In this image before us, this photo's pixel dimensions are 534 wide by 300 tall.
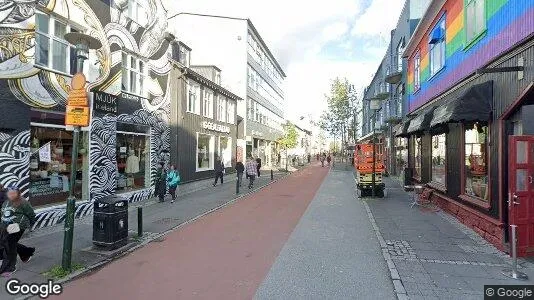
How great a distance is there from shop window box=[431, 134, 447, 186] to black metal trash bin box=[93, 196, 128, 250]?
1038cm

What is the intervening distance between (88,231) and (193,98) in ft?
38.8

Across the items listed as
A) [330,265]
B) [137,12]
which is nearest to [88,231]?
[330,265]

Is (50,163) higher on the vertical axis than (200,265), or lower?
higher

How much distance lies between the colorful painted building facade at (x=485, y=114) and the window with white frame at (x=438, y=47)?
0.04 meters

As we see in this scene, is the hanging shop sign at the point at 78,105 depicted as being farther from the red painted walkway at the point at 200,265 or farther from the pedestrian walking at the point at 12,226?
Result: the red painted walkway at the point at 200,265

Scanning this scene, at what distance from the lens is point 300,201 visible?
15.9 meters

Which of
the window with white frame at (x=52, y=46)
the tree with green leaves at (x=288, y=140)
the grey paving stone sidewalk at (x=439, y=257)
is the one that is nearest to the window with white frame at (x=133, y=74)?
the window with white frame at (x=52, y=46)

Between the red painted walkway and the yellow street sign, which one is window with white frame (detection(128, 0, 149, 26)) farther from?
the yellow street sign

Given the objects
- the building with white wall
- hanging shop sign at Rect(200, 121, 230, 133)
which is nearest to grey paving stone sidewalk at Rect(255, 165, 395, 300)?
hanging shop sign at Rect(200, 121, 230, 133)

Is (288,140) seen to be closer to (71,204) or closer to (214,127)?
(214,127)

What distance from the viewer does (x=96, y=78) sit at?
1216 centimetres

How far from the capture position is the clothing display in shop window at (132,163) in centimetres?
1468

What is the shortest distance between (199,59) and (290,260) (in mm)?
28617

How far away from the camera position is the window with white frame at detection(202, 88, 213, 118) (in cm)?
2208
